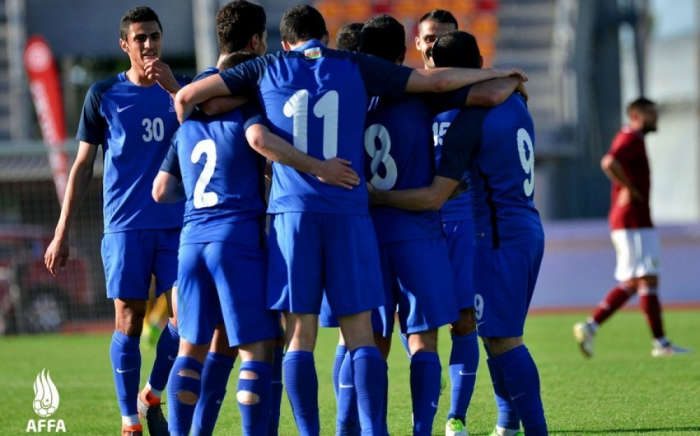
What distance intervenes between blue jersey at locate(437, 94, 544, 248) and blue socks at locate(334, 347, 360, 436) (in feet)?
2.99

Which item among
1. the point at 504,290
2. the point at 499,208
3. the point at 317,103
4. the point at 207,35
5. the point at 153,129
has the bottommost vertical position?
the point at 504,290

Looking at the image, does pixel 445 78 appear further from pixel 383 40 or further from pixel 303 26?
pixel 303 26

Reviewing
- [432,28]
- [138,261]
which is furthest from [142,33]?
[432,28]

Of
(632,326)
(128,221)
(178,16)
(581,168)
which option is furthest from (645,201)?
(178,16)

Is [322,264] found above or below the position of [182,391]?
above

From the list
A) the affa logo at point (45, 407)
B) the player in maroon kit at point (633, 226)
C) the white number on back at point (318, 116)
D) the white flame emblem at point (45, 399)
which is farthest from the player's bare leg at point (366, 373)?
the player in maroon kit at point (633, 226)

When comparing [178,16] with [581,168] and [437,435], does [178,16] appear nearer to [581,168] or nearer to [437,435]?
[581,168]

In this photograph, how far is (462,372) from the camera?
6.51 meters

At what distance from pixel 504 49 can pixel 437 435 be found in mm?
18667

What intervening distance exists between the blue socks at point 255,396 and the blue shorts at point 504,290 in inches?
44.0

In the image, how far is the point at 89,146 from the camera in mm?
6883

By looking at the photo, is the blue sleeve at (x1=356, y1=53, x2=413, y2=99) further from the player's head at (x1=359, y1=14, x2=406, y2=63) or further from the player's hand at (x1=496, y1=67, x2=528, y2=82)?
the player's hand at (x1=496, y1=67, x2=528, y2=82)

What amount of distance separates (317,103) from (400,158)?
0.56m

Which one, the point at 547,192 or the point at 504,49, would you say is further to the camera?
the point at 504,49
